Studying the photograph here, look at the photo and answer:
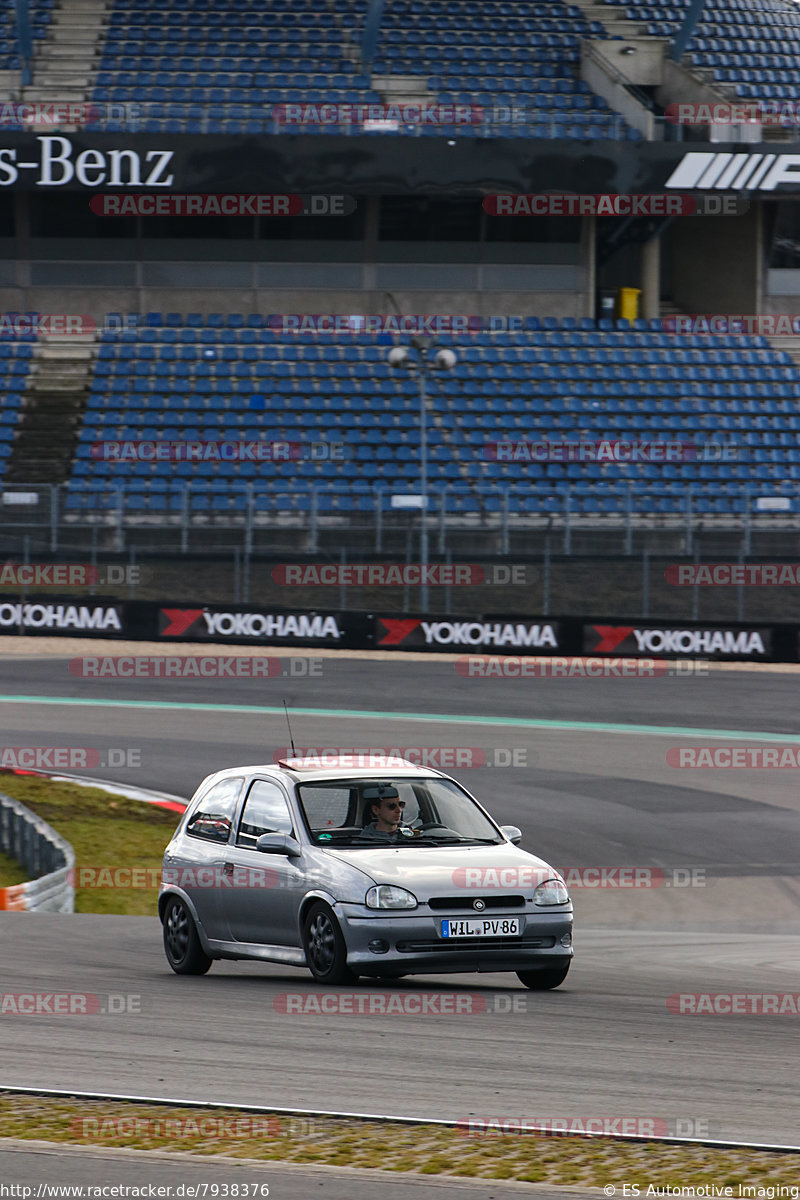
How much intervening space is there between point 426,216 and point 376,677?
18.8 metres

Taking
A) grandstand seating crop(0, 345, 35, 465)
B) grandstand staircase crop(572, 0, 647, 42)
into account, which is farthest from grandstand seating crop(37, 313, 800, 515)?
grandstand staircase crop(572, 0, 647, 42)

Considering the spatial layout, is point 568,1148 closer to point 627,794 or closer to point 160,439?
point 627,794

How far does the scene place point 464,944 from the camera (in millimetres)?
8609

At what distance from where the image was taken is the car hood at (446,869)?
8.64 m

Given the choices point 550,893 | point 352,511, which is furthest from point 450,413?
point 550,893

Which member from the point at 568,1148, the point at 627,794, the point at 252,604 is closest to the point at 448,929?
the point at 568,1148

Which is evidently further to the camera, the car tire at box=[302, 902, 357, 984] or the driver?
the driver

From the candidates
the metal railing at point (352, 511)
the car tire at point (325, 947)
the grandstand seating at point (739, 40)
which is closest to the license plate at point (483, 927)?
the car tire at point (325, 947)

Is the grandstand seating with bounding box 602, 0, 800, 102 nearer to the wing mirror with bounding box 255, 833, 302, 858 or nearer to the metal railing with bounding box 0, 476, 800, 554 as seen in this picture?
the metal railing with bounding box 0, 476, 800, 554

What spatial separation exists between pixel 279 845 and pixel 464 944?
49.1 inches

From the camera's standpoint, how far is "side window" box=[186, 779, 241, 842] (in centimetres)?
998

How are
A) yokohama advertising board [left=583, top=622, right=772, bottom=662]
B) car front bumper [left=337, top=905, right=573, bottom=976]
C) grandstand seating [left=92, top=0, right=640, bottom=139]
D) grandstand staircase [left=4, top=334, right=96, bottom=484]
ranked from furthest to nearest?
1. grandstand seating [left=92, top=0, right=640, bottom=139]
2. grandstand staircase [left=4, top=334, right=96, bottom=484]
3. yokohama advertising board [left=583, top=622, right=772, bottom=662]
4. car front bumper [left=337, top=905, right=573, bottom=976]

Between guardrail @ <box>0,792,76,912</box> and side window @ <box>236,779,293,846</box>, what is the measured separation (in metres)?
4.40

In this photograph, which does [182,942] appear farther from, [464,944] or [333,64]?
[333,64]
